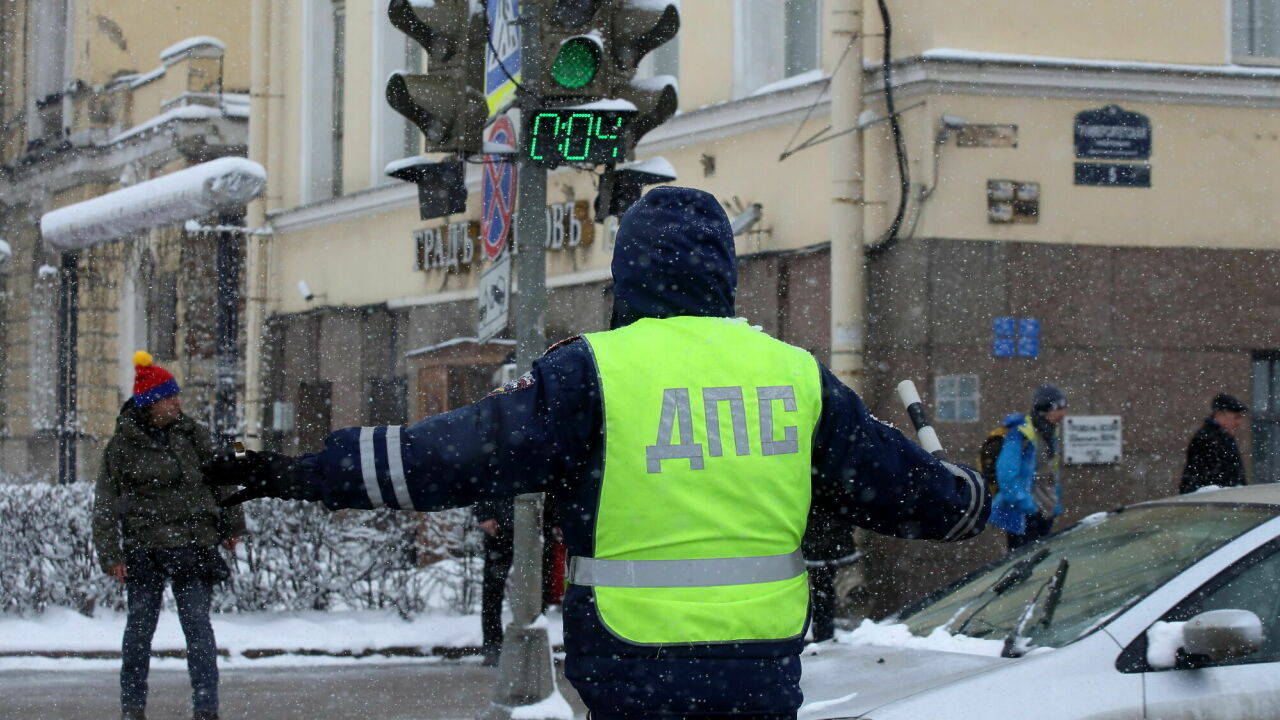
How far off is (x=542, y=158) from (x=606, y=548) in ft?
15.7

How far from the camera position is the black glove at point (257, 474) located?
306 centimetres

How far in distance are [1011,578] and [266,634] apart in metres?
6.08

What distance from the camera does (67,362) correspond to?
2692 cm

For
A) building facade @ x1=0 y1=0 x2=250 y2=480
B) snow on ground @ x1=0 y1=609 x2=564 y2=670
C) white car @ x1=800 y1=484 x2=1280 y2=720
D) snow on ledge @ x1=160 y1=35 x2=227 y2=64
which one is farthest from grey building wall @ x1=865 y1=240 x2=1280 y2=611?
snow on ledge @ x1=160 y1=35 x2=227 y2=64

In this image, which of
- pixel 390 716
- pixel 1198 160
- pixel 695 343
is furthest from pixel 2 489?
pixel 695 343

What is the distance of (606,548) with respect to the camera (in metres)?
3.08

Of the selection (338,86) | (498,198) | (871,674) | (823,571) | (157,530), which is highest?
(338,86)

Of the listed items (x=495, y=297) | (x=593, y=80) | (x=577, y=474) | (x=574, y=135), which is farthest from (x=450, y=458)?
(x=495, y=297)

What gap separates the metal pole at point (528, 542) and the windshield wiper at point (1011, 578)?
2745 millimetres

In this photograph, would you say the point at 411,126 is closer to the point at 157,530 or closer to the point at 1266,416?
the point at 1266,416

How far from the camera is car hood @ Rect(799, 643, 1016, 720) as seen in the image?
183 inches

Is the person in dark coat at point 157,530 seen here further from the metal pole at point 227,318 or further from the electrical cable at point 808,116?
the metal pole at point 227,318

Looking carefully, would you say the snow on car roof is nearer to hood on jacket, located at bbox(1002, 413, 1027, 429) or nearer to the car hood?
the car hood

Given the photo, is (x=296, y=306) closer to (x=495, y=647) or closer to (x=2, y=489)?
(x=2, y=489)
